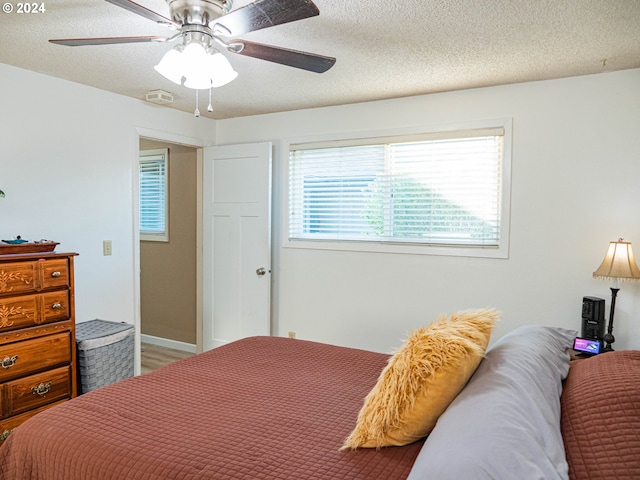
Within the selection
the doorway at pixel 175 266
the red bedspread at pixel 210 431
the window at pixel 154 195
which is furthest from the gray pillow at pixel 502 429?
the window at pixel 154 195

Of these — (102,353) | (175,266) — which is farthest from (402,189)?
(175,266)

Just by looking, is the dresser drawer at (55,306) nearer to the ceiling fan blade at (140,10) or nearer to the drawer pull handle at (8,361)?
the drawer pull handle at (8,361)

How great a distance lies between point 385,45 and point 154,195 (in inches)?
136

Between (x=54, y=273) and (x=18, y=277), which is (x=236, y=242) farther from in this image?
(x=18, y=277)

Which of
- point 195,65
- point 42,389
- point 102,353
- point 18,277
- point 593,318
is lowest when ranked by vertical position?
point 42,389

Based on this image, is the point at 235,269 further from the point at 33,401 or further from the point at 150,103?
the point at 33,401

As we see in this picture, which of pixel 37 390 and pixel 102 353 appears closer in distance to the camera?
pixel 37 390

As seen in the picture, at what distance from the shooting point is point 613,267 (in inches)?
104

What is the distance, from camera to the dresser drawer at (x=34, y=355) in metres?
2.45

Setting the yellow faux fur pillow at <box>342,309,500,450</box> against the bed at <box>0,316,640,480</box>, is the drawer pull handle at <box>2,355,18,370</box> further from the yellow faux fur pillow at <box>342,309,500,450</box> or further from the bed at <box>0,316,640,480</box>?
the yellow faux fur pillow at <box>342,309,500,450</box>

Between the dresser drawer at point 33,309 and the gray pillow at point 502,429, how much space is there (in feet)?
7.89

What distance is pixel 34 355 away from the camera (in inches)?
101

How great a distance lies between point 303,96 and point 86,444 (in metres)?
2.87

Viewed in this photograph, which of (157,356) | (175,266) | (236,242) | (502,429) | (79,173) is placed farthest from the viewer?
(175,266)
